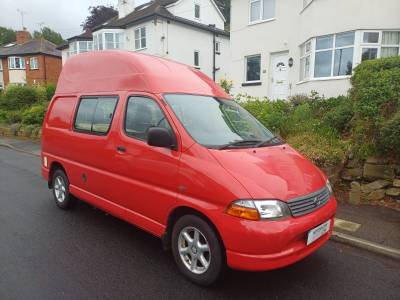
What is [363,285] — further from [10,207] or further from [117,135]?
[10,207]

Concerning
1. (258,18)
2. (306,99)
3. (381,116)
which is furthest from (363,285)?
(258,18)

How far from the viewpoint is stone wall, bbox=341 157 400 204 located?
19.3ft

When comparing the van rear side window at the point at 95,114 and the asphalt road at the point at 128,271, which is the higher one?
the van rear side window at the point at 95,114

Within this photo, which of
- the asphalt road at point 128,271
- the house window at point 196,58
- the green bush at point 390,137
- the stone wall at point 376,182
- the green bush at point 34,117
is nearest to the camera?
the asphalt road at point 128,271

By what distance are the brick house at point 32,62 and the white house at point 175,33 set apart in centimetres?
1669

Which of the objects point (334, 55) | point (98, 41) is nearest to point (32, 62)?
point (98, 41)

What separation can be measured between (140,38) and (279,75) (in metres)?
13.2

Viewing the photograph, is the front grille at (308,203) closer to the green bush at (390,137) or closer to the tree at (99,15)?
the green bush at (390,137)

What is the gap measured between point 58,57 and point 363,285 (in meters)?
46.8

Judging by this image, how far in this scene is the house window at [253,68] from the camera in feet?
58.0

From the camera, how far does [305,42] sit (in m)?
14.3

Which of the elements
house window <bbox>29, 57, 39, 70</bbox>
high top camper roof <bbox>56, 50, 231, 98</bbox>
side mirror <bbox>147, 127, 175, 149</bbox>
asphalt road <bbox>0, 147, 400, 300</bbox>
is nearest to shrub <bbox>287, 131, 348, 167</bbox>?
asphalt road <bbox>0, 147, 400, 300</bbox>

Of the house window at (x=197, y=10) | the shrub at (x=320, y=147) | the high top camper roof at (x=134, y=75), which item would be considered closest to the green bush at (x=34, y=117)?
the high top camper roof at (x=134, y=75)

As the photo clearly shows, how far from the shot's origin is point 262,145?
384cm
